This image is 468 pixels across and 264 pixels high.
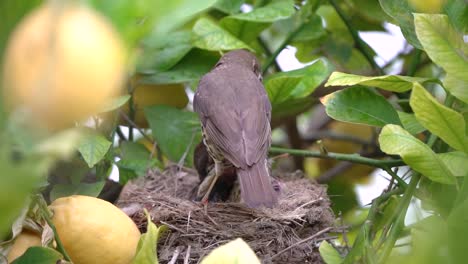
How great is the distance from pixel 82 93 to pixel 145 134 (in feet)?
9.39

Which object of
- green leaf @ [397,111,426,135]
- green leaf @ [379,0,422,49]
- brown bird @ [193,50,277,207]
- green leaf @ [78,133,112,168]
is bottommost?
brown bird @ [193,50,277,207]

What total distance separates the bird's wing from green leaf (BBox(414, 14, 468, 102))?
133 cm

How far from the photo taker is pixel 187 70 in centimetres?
327

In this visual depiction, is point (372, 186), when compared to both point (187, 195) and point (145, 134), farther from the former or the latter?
point (145, 134)

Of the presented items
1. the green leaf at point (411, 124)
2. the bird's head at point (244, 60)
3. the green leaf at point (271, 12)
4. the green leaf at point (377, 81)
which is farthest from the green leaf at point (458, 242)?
the bird's head at point (244, 60)

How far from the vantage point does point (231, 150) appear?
3.28 m

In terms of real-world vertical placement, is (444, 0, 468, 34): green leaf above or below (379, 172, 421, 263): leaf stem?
above

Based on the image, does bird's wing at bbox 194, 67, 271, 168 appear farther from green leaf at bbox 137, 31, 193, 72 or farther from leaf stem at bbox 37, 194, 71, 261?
leaf stem at bbox 37, 194, 71, 261

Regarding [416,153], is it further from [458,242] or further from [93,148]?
[458,242]

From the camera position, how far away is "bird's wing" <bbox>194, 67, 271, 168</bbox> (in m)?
3.27

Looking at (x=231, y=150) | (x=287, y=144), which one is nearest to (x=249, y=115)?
(x=231, y=150)

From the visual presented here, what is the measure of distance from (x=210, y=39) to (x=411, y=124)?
99cm

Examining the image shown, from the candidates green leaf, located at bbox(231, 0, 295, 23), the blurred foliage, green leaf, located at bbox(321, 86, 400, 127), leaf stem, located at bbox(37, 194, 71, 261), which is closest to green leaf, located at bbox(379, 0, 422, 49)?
the blurred foliage

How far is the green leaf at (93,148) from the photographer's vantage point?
7.98 feet
